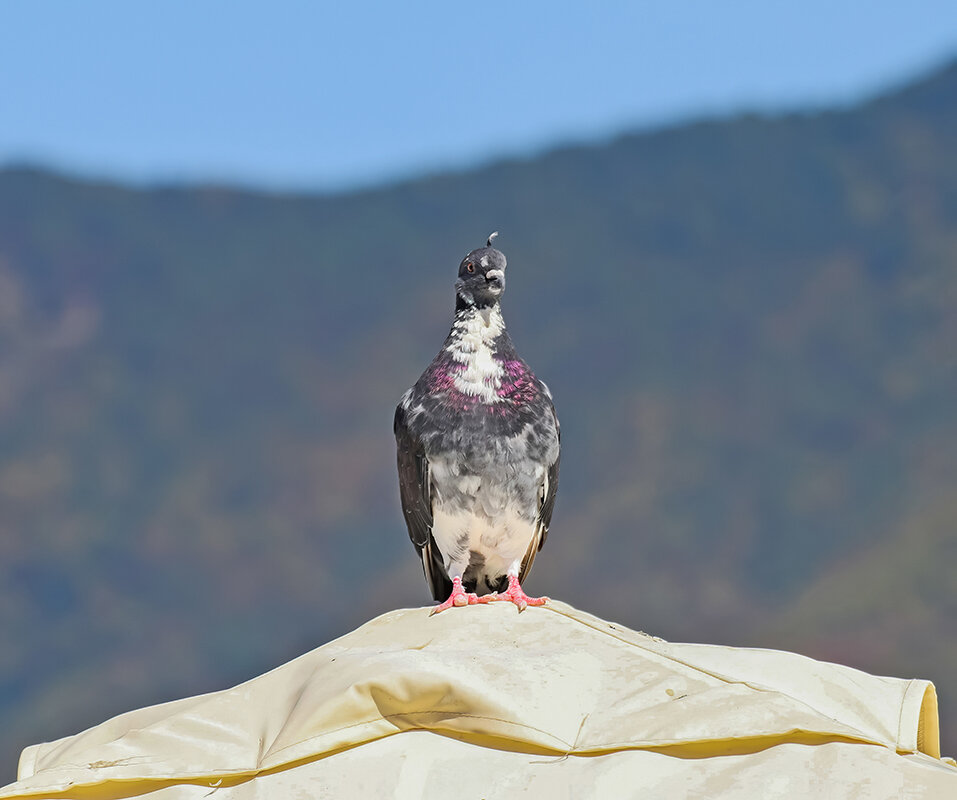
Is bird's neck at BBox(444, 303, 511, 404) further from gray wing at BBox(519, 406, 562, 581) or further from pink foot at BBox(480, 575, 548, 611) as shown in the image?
pink foot at BBox(480, 575, 548, 611)

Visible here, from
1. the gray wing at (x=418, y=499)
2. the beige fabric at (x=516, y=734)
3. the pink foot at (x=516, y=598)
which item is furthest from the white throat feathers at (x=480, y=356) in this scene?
the beige fabric at (x=516, y=734)

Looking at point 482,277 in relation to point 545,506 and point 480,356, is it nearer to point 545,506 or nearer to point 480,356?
point 480,356

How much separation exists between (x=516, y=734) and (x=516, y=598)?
1.24 meters

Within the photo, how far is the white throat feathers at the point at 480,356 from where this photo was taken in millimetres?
4777

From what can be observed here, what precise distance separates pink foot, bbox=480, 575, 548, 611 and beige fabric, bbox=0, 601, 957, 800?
506 millimetres

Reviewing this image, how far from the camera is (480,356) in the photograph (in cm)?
479

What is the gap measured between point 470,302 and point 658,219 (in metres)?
24.2

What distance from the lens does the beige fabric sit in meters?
3.13

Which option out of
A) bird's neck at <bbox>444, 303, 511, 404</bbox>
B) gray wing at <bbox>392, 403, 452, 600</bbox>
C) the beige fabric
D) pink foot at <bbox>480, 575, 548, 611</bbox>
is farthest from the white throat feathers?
the beige fabric

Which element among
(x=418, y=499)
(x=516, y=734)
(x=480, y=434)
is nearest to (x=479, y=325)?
(x=480, y=434)

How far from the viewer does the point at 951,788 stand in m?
2.97

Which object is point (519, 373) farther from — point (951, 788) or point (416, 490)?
point (951, 788)

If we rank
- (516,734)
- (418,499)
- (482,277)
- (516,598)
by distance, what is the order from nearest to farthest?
1. (516,734)
2. (516,598)
3. (482,277)
4. (418,499)

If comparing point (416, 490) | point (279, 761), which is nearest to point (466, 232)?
point (416, 490)
